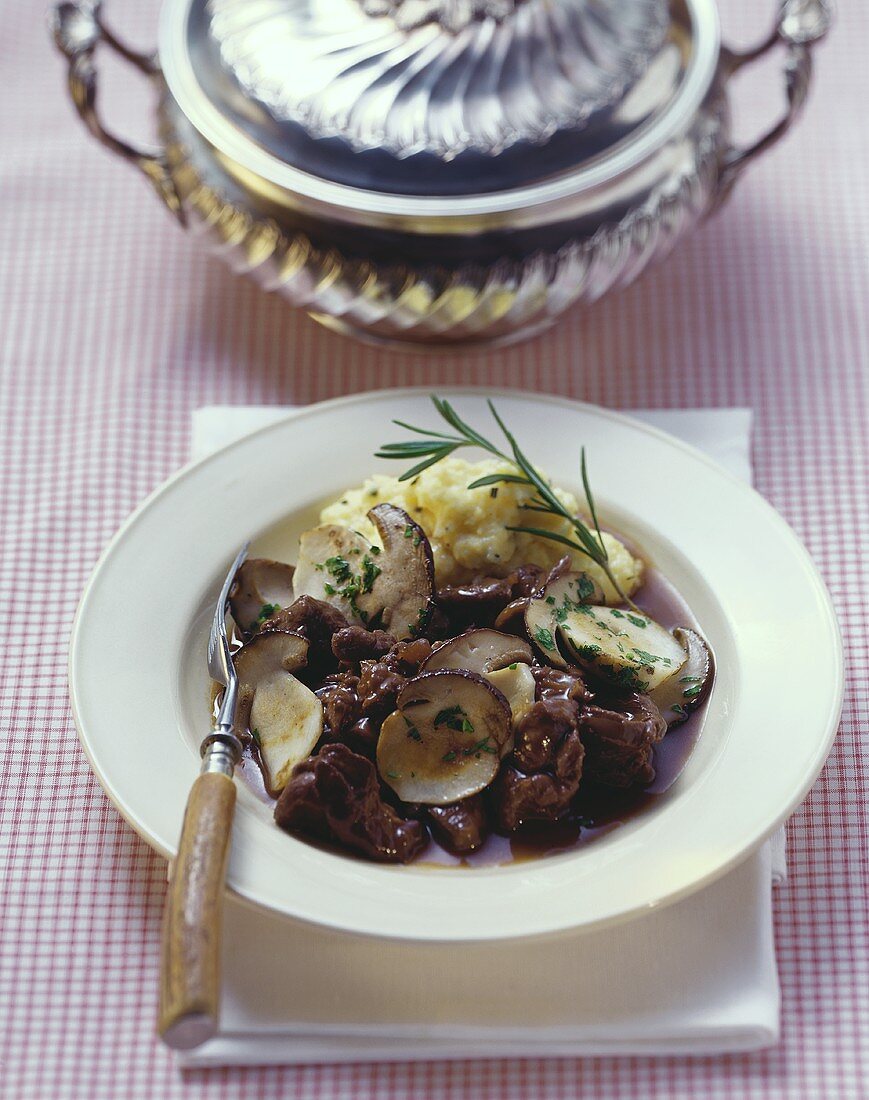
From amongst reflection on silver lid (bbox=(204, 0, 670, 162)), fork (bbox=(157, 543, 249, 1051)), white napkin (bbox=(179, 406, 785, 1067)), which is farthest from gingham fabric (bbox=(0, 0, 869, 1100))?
reflection on silver lid (bbox=(204, 0, 670, 162))

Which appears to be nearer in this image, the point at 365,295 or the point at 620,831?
the point at 620,831

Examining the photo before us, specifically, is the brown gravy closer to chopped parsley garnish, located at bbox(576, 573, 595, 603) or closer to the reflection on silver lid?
chopped parsley garnish, located at bbox(576, 573, 595, 603)

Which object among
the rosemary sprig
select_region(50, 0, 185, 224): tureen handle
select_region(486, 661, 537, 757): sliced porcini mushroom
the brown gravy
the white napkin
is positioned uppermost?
select_region(50, 0, 185, 224): tureen handle

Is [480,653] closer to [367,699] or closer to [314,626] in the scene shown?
[367,699]

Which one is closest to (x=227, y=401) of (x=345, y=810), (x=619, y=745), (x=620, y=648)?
(x=620, y=648)

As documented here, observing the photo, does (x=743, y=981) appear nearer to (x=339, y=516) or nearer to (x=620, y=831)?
(x=620, y=831)

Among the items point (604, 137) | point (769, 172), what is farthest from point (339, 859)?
point (769, 172)
